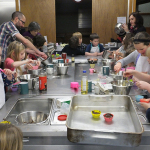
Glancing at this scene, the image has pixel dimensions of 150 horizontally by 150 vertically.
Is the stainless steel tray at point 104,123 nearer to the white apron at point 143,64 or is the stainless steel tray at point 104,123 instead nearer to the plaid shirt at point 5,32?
the white apron at point 143,64

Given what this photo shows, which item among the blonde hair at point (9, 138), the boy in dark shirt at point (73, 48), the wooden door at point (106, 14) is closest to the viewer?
the blonde hair at point (9, 138)

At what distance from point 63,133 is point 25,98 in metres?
0.77

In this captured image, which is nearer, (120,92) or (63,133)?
(63,133)

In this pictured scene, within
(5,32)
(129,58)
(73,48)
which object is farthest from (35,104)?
(73,48)

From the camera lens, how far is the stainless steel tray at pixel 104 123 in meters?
1.20

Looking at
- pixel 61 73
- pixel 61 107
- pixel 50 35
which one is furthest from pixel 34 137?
pixel 50 35

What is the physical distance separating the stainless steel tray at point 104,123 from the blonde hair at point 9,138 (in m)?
0.34

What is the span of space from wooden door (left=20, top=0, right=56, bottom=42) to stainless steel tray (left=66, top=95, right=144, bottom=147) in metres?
6.33

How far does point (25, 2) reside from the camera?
7.50 metres

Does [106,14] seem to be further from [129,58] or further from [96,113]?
[96,113]

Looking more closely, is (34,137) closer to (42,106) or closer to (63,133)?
(63,133)

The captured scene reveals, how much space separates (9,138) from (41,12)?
715 cm

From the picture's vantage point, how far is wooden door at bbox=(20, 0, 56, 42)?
24.7ft

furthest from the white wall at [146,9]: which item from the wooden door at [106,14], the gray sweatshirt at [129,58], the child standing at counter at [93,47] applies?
the gray sweatshirt at [129,58]
